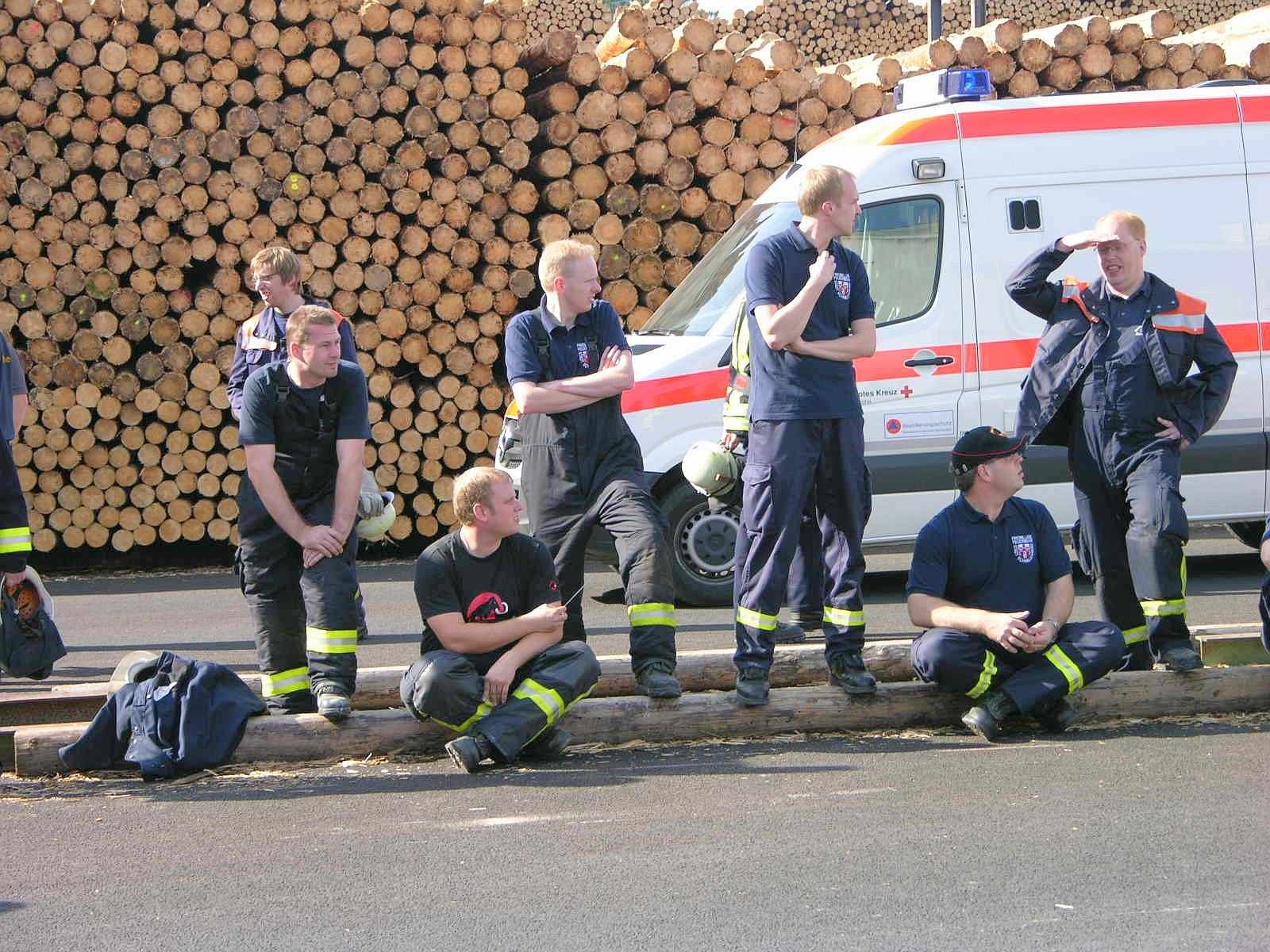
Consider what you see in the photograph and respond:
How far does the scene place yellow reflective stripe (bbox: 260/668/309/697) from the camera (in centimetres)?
613

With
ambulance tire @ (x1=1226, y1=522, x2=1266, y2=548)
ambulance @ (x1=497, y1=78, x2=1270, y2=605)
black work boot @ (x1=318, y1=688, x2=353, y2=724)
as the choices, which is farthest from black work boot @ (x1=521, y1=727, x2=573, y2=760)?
ambulance tire @ (x1=1226, y1=522, x2=1266, y2=548)

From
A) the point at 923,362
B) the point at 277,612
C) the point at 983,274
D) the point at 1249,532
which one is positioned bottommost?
the point at 1249,532

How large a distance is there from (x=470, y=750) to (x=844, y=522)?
1592 mm

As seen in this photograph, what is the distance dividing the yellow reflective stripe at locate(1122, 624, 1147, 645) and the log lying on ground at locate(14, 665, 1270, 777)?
1.09 ft

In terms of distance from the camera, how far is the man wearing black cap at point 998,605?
591 cm

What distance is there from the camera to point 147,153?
39.2 feet

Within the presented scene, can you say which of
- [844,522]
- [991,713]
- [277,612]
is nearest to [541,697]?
[277,612]

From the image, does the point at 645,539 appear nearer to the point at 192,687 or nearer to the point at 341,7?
the point at 192,687

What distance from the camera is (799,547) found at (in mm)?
7371

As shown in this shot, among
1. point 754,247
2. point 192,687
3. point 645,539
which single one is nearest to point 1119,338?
point 754,247

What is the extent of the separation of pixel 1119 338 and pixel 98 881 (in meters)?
4.08

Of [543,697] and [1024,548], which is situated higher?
[1024,548]

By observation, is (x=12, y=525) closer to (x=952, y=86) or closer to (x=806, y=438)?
(x=806, y=438)

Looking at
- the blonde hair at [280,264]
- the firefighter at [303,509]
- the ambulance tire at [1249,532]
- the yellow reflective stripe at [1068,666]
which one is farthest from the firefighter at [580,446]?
the ambulance tire at [1249,532]
